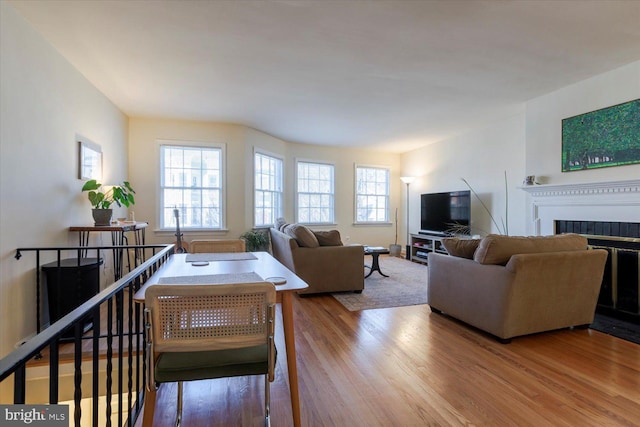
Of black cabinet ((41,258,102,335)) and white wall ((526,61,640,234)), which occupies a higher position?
white wall ((526,61,640,234))

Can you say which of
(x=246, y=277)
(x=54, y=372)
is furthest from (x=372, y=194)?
(x=54, y=372)

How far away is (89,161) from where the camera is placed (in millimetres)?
3799

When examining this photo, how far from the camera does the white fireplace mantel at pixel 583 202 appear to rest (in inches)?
133

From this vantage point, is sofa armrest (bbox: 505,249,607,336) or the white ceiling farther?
sofa armrest (bbox: 505,249,607,336)

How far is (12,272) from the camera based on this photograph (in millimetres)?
2539

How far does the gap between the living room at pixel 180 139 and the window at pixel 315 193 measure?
0.20m

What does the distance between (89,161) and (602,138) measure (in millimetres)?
5941

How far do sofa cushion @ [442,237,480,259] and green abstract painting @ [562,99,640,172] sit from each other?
197 centimetres

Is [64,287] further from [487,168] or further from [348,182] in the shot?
[487,168]

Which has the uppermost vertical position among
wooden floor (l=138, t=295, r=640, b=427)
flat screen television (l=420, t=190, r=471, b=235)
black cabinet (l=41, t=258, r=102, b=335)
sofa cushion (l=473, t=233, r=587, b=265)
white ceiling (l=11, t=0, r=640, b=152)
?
white ceiling (l=11, t=0, r=640, b=152)

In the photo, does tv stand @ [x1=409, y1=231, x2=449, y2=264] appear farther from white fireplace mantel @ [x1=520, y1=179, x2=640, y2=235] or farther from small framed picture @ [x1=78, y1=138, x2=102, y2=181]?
small framed picture @ [x1=78, y1=138, x2=102, y2=181]

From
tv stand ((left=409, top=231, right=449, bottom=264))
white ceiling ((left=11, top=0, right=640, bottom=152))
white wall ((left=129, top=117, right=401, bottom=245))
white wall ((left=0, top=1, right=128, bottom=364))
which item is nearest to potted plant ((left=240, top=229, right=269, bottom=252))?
white wall ((left=129, top=117, right=401, bottom=245))

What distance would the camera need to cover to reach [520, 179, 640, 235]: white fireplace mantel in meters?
3.38

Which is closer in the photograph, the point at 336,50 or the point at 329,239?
the point at 336,50
